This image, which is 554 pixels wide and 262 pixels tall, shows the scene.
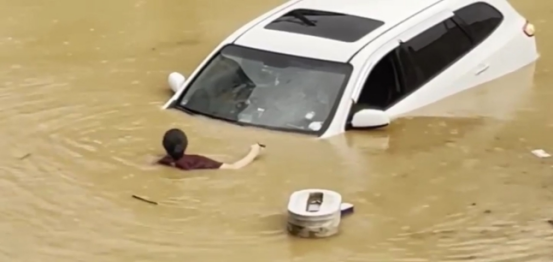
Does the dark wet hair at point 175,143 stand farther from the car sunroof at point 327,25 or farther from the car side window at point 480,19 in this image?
the car side window at point 480,19

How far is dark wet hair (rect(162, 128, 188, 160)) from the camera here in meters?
7.14

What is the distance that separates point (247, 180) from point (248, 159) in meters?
0.34

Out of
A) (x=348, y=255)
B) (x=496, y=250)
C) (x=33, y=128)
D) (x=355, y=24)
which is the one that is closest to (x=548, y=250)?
(x=496, y=250)

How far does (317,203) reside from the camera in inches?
242

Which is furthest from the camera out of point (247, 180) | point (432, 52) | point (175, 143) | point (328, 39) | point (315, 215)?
point (432, 52)

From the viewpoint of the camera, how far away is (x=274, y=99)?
7.73 meters

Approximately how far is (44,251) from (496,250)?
2536 millimetres

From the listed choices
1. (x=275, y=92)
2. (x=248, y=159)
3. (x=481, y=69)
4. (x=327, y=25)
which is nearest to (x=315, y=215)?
(x=248, y=159)

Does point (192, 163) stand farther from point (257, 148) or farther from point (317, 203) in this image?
point (317, 203)

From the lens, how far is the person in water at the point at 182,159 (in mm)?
7156

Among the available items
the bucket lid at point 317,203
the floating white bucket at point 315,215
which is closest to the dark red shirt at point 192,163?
the bucket lid at point 317,203

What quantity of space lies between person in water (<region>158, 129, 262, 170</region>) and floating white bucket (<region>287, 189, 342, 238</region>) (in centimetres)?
113

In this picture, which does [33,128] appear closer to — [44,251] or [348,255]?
[44,251]

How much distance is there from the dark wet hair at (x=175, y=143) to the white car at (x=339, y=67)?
2.22 ft
